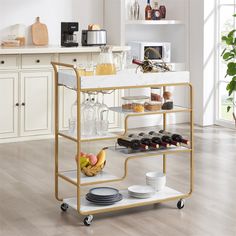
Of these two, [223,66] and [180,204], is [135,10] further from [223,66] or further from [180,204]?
[180,204]

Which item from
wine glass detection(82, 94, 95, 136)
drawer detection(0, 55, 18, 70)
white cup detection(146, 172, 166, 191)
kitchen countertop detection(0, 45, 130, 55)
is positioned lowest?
white cup detection(146, 172, 166, 191)

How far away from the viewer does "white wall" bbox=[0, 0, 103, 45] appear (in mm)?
7633

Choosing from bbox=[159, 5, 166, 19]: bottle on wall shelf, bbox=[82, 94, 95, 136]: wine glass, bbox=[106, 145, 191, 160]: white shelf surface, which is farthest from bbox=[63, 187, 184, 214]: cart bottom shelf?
bbox=[159, 5, 166, 19]: bottle on wall shelf

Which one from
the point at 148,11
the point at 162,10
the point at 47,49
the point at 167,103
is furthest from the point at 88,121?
the point at 162,10

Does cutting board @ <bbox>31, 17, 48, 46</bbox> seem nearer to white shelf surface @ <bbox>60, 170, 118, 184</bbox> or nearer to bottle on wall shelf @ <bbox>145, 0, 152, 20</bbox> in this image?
bottle on wall shelf @ <bbox>145, 0, 152, 20</bbox>

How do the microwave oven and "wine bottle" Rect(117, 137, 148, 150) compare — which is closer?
"wine bottle" Rect(117, 137, 148, 150)

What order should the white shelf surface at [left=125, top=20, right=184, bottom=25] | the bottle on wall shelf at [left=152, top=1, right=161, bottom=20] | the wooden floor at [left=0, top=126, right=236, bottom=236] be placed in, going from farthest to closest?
the bottle on wall shelf at [left=152, top=1, right=161, bottom=20]
the white shelf surface at [left=125, top=20, right=184, bottom=25]
the wooden floor at [left=0, top=126, right=236, bottom=236]

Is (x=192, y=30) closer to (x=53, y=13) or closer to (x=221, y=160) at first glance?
(x=53, y=13)

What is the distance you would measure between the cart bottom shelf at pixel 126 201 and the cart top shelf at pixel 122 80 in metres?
0.78

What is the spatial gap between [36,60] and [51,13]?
2.99 ft

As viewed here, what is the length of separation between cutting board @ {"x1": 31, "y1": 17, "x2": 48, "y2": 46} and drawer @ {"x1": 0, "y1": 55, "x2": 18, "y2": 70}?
0.71 meters

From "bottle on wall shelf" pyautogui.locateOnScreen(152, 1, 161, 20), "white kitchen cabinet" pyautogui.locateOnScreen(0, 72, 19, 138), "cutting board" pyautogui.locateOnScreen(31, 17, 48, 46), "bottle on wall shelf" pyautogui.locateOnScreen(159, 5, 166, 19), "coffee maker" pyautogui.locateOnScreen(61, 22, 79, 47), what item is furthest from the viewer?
"bottle on wall shelf" pyautogui.locateOnScreen(159, 5, 166, 19)

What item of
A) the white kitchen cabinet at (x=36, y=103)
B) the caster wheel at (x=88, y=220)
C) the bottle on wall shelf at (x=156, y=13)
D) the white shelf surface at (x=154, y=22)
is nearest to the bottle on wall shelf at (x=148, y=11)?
the bottle on wall shelf at (x=156, y=13)

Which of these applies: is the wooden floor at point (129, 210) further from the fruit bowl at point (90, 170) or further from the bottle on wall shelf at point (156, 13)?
the bottle on wall shelf at point (156, 13)
